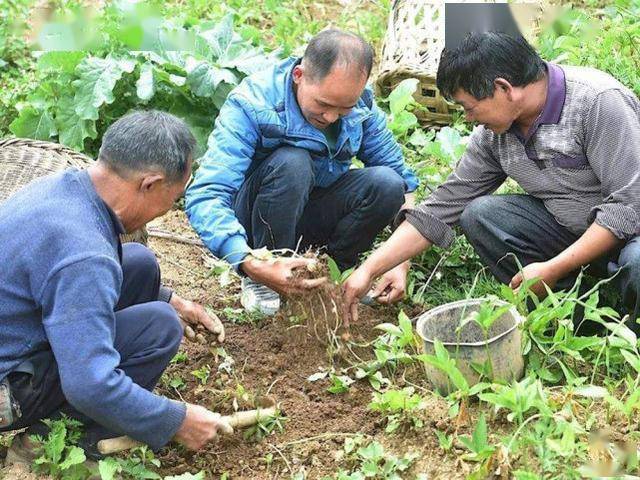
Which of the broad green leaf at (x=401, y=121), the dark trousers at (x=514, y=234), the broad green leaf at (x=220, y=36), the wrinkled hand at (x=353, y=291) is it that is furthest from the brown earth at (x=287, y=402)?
the broad green leaf at (x=220, y=36)

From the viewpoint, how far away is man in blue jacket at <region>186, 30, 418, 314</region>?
3.61m

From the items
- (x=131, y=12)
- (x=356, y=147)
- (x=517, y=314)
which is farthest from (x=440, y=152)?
(x=131, y=12)

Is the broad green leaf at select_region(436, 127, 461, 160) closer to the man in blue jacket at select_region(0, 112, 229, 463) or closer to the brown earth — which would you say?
the brown earth

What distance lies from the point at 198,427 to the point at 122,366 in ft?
1.09

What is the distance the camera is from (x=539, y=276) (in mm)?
3404

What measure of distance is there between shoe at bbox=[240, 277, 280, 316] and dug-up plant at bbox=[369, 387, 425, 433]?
3.09 ft

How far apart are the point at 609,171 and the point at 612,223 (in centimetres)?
20

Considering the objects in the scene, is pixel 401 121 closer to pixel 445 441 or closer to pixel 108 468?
pixel 445 441

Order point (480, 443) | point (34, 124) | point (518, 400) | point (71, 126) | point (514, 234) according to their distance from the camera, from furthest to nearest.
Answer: point (34, 124)
point (71, 126)
point (514, 234)
point (518, 400)
point (480, 443)

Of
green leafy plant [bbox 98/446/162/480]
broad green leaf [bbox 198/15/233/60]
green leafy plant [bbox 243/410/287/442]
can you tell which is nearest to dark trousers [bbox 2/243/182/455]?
green leafy plant [bbox 98/446/162/480]

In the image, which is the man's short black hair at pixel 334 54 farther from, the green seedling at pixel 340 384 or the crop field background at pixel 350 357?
the green seedling at pixel 340 384

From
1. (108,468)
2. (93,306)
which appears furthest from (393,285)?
(93,306)

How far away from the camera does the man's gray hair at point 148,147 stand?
2.76m

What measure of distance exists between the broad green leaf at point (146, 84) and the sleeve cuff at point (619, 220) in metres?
2.72
